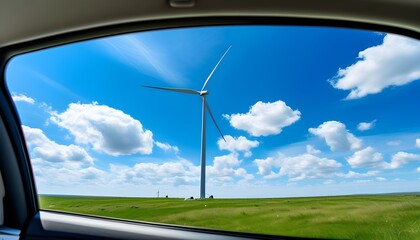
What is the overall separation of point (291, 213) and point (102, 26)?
98.1 inches

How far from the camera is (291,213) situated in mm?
3748

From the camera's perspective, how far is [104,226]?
94.5 inches

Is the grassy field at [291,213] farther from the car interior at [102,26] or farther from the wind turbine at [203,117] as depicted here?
the wind turbine at [203,117]

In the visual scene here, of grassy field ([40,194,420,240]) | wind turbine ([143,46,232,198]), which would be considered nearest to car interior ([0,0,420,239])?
grassy field ([40,194,420,240])

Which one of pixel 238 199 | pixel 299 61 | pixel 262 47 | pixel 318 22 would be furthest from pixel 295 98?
pixel 318 22

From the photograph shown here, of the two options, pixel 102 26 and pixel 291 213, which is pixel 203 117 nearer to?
pixel 291 213

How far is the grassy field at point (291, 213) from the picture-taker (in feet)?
9.29

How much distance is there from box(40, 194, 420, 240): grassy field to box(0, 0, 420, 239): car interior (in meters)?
0.20

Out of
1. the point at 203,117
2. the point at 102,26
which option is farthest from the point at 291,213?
the point at 102,26

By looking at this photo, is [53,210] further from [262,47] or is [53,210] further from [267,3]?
[262,47]

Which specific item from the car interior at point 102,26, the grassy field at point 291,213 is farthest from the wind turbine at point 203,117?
the car interior at point 102,26

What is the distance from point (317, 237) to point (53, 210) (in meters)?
1.81

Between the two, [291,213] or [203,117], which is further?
[203,117]

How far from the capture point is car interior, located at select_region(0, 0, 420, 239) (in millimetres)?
1979
